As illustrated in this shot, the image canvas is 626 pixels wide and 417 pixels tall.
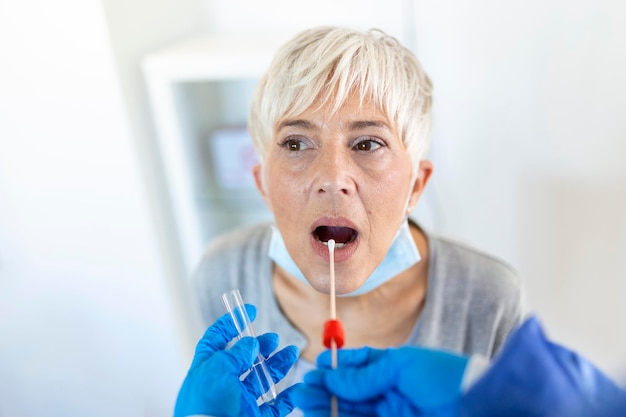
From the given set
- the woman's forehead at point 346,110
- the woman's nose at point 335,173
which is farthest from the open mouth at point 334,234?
the woman's forehead at point 346,110

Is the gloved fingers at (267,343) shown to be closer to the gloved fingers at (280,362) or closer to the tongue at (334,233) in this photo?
the gloved fingers at (280,362)

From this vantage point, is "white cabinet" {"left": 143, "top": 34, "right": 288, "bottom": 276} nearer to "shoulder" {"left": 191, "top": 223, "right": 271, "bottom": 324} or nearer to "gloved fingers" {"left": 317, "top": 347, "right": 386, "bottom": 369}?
"shoulder" {"left": 191, "top": 223, "right": 271, "bottom": 324}

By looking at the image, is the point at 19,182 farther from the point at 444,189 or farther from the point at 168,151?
the point at 444,189

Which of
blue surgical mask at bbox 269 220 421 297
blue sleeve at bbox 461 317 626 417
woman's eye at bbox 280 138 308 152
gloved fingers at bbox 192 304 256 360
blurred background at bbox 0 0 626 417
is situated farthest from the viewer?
blurred background at bbox 0 0 626 417

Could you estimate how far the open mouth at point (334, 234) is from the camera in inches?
38.8

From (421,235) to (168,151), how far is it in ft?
2.21

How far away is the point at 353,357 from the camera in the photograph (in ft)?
2.44

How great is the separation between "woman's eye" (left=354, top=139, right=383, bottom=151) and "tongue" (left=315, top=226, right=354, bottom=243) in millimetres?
151

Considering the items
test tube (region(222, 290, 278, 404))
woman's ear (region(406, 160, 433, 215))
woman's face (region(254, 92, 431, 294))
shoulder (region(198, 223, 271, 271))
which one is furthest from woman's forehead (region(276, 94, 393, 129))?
shoulder (region(198, 223, 271, 271))

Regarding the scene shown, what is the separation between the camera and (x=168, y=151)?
138cm

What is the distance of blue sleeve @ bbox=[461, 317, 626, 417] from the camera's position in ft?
1.81

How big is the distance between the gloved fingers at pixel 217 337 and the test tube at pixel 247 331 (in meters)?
0.01

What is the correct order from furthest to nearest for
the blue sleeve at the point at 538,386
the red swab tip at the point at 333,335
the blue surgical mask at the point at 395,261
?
the blue surgical mask at the point at 395,261, the red swab tip at the point at 333,335, the blue sleeve at the point at 538,386

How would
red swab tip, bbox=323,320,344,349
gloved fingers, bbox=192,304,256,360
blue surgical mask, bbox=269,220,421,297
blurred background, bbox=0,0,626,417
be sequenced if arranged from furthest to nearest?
blurred background, bbox=0,0,626,417, blue surgical mask, bbox=269,220,421,297, gloved fingers, bbox=192,304,256,360, red swab tip, bbox=323,320,344,349
